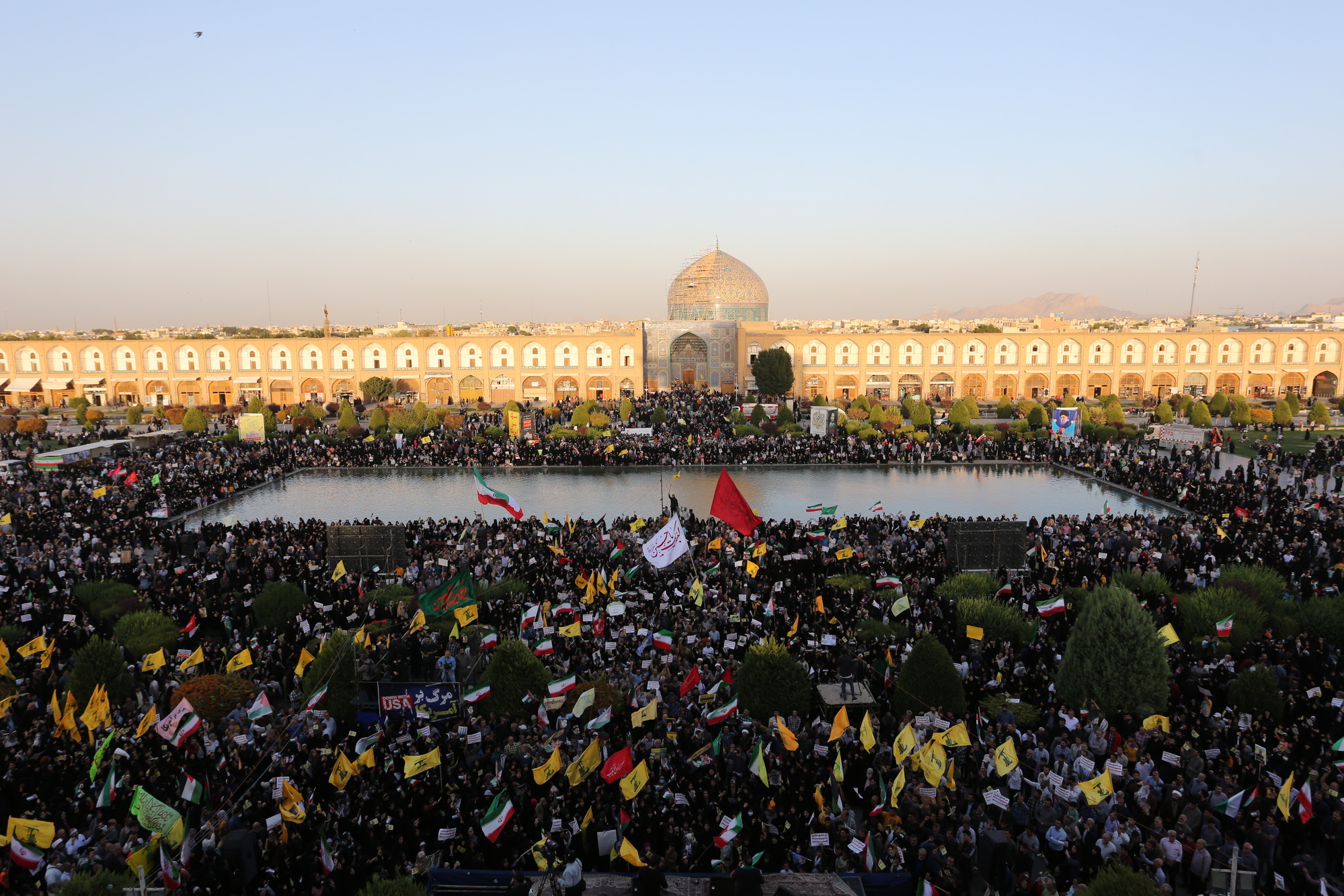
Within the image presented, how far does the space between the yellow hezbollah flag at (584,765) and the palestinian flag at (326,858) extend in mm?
1910

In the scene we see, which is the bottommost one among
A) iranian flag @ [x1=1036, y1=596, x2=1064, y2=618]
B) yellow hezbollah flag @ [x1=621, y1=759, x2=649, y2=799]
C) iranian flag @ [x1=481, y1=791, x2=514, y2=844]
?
iranian flag @ [x1=481, y1=791, x2=514, y2=844]

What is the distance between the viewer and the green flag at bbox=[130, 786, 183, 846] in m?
6.45

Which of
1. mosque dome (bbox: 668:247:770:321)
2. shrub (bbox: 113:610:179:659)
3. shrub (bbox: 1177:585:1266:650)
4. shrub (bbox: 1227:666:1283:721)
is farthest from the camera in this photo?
mosque dome (bbox: 668:247:770:321)

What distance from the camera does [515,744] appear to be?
26.5 feet

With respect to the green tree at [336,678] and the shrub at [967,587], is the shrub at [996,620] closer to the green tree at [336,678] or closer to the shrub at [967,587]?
the shrub at [967,587]

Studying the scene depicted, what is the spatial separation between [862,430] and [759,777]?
25.0 m

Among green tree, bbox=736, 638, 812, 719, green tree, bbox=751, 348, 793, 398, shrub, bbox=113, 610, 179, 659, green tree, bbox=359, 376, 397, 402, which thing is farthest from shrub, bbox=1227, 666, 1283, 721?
green tree, bbox=359, 376, 397, 402

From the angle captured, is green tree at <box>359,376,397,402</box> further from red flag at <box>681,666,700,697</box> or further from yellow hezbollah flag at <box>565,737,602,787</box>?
yellow hezbollah flag at <box>565,737,602,787</box>

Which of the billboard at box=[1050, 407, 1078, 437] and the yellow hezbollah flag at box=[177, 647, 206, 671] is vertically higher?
the billboard at box=[1050, 407, 1078, 437]

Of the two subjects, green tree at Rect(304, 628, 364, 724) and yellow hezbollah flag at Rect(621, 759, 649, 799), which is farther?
green tree at Rect(304, 628, 364, 724)

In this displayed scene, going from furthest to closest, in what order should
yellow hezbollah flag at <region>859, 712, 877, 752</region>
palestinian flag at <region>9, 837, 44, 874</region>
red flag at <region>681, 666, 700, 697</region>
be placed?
1. red flag at <region>681, 666, 700, 697</region>
2. yellow hezbollah flag at <region>859, 712, 877, 752</region>
3. palestinian flag at <region>9, 837, 44, 874</region>

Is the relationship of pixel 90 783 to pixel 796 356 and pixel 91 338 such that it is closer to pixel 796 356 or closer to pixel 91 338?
pixel 796 356

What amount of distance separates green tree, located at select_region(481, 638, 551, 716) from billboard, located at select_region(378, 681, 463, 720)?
379 millimetres

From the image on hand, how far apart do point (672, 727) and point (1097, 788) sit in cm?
386
